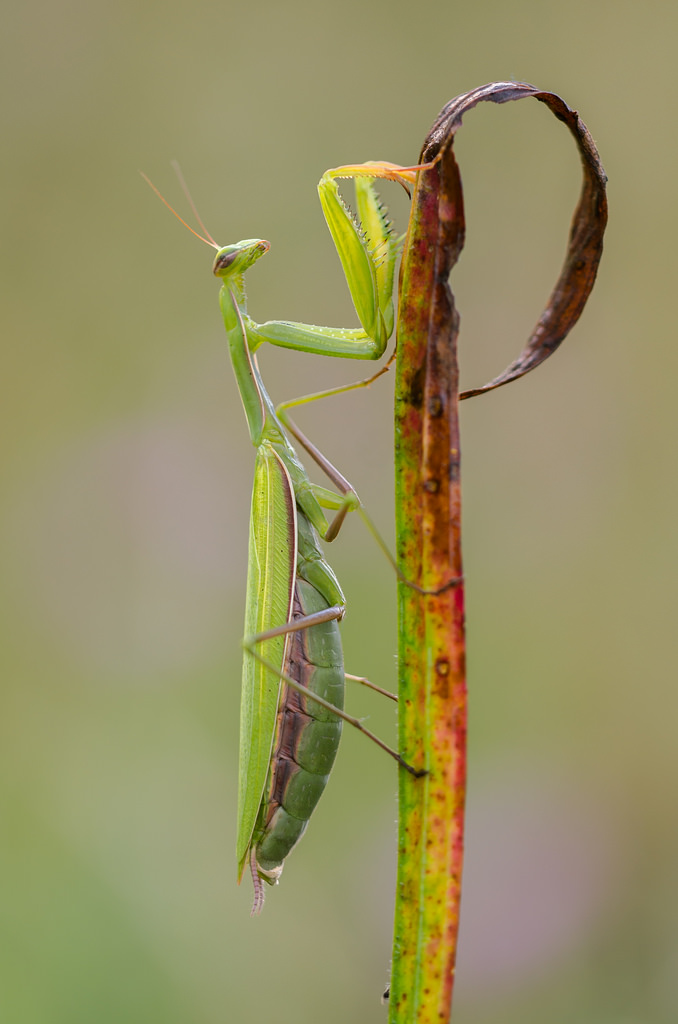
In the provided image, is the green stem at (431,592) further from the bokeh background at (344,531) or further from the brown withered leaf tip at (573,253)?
the bokeh background at (344,531)

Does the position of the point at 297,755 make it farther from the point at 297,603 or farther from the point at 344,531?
the point at 344,531

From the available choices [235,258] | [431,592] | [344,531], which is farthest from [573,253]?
[344,531]

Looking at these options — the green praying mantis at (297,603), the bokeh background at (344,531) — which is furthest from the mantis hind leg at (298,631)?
the bokeh background at (344,531)

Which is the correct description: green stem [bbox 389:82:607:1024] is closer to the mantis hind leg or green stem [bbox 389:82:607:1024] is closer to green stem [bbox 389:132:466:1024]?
green stem [bbox 389:132:466:1024]

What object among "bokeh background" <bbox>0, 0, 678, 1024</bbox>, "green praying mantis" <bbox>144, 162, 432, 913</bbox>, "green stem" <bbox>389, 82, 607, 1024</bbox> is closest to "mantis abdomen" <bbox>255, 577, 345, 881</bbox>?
"green praying mantis" <bbox>144, 162, 432, 913</bbox>

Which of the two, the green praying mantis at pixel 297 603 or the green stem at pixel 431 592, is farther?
the green praying mantis at pixel 297 603

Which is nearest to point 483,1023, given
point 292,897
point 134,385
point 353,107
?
point 292,897

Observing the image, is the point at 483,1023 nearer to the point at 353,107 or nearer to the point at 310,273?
the point at 310,273
